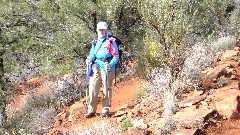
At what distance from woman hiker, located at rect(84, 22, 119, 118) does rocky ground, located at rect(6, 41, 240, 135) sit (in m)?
0.31

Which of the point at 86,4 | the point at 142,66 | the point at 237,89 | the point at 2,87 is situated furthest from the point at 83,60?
the point at 237,89

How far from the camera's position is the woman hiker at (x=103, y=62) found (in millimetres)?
6461

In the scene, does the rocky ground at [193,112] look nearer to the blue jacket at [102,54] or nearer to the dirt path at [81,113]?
the dirt path at [81,113]

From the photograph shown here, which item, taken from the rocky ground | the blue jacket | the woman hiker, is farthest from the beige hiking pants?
the rocky ground

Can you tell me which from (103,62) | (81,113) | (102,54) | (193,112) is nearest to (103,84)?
(103,62)

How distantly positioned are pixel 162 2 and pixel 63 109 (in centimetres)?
316

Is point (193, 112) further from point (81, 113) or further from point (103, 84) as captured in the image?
point (81, 113)

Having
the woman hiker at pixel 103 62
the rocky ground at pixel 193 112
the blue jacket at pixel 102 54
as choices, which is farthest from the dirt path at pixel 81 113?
the blue jacket at pixel 102 54

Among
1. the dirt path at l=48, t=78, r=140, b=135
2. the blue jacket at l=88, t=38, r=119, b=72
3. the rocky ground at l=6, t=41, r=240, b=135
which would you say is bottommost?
the dirt path at l=48, t=78, r=140, b=135

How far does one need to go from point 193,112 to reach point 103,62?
6.88 feet

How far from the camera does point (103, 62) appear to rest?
6.54m

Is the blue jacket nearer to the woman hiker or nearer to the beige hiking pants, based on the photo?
the woman hiker

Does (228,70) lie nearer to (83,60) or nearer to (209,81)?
(209,81)

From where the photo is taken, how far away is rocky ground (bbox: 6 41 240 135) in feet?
15.6
